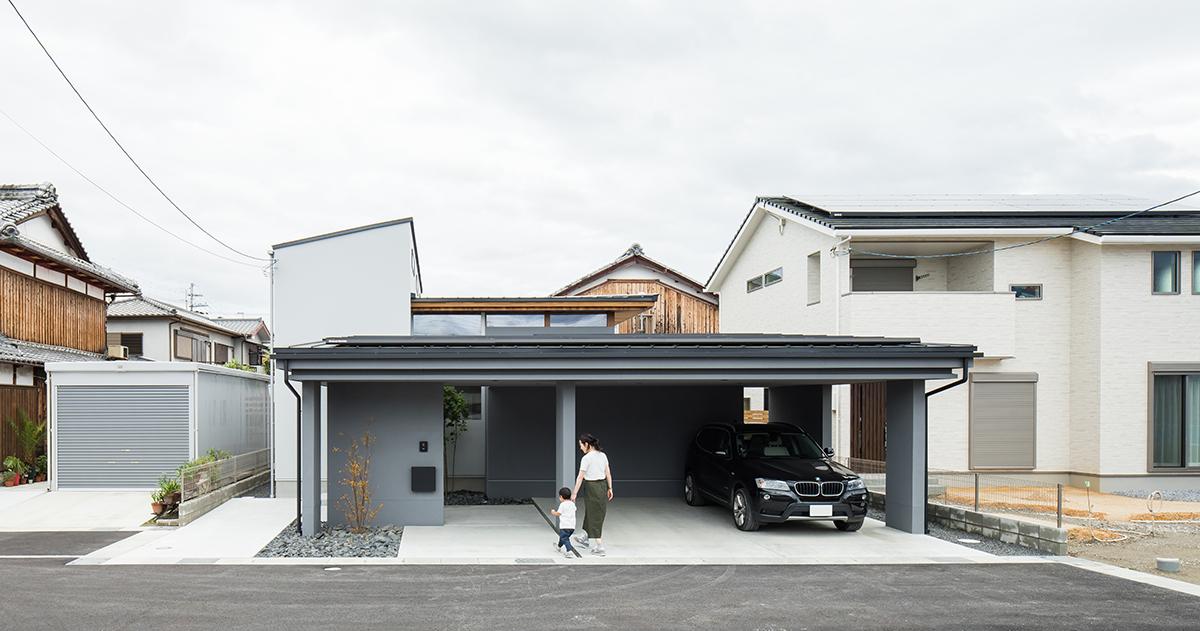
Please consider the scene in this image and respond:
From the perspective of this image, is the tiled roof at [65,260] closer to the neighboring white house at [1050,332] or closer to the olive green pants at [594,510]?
the olive green pants at [594,510]

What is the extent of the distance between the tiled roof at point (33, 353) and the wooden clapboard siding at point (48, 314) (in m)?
0.23

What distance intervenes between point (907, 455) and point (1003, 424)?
7466 mm

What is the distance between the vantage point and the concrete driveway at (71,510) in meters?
12.8

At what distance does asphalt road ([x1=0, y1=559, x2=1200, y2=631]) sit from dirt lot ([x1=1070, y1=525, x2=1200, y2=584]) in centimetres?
107

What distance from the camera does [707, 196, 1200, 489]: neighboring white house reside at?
18609 millimetres

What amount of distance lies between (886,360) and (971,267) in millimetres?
9314

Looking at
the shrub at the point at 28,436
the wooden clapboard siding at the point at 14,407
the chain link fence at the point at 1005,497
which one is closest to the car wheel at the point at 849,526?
the chain link fence at the point at 1005,497

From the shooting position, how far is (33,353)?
19.8 m

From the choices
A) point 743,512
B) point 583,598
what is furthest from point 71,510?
point 743,512

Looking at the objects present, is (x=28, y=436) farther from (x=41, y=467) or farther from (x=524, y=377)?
(x=524, y=377)

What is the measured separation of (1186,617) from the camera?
822cm

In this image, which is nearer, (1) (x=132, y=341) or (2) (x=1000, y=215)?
(2) (x=1000, y=215)

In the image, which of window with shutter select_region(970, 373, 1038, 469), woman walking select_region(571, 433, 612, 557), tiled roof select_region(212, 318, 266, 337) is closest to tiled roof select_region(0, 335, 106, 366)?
woman walking select_region(571, 433, 612, 557)

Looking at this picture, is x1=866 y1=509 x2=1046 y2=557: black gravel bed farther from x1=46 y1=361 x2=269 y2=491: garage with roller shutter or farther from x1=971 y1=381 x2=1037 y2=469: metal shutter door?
x1=46 y1=361 x2=269 y2=491: garage with roller shutter
